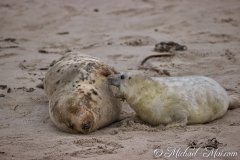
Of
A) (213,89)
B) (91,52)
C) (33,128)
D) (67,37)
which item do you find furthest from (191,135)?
(67,37)

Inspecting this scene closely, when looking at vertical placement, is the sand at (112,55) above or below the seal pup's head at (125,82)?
below

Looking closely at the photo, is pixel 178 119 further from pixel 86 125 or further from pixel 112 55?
pixel 112 55

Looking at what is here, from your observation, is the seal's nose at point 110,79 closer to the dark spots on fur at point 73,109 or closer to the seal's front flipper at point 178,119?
the dark spots on fur at point 73,109

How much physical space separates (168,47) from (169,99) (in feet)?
9.66

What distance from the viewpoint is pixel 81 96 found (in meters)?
4.85

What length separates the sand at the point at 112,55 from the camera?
14.2 feet

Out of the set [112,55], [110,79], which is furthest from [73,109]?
[112,55]

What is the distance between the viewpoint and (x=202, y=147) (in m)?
4.17

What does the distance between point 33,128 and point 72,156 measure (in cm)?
102

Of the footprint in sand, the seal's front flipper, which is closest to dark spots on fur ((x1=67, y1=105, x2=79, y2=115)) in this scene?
the footprint in sand

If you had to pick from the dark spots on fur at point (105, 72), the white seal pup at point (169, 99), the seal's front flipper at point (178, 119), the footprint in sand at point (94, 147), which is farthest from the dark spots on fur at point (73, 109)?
the seal's front flipper at point (178, 119)

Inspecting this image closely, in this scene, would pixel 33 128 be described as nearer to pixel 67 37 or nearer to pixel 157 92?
pixel 157 92

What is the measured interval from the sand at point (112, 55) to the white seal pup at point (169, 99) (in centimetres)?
11

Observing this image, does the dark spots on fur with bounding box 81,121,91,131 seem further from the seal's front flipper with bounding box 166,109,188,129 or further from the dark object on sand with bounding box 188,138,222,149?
the dark object on sand with bounding box 188,138,222,149
